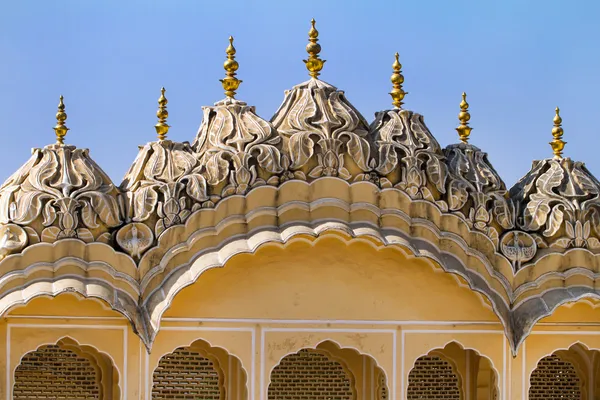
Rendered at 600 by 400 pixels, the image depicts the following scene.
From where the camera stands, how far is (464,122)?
14.0 m

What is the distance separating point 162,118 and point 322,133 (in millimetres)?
1536

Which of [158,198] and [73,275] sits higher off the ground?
[158,198]

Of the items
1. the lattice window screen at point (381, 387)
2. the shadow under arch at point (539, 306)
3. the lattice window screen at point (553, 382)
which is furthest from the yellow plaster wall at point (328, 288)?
the lattice window screen at point (553, 382)

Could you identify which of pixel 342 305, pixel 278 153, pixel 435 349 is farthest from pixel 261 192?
pixel 435 349

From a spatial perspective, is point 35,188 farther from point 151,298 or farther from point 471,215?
point 471,215

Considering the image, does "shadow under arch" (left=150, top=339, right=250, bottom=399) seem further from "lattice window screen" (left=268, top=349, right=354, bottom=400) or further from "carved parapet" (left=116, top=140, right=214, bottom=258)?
"carved parapet" (left=116, top=140, right=214, bottom=258)

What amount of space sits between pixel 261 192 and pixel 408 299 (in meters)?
1.72

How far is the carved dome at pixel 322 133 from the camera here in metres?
13.0

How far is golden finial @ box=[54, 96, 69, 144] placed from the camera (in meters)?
13.2

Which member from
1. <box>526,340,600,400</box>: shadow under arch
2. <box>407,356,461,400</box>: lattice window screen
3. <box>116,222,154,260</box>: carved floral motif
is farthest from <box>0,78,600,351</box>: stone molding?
<box>407,356,461,400</box>: lattice window screen

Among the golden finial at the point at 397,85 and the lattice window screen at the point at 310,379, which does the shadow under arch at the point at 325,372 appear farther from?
the golden finial at the point at 397,85

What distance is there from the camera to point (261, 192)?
42.4ft

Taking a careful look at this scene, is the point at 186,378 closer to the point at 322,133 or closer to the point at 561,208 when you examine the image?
the point at 322,133

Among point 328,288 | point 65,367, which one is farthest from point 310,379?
point 65,367
